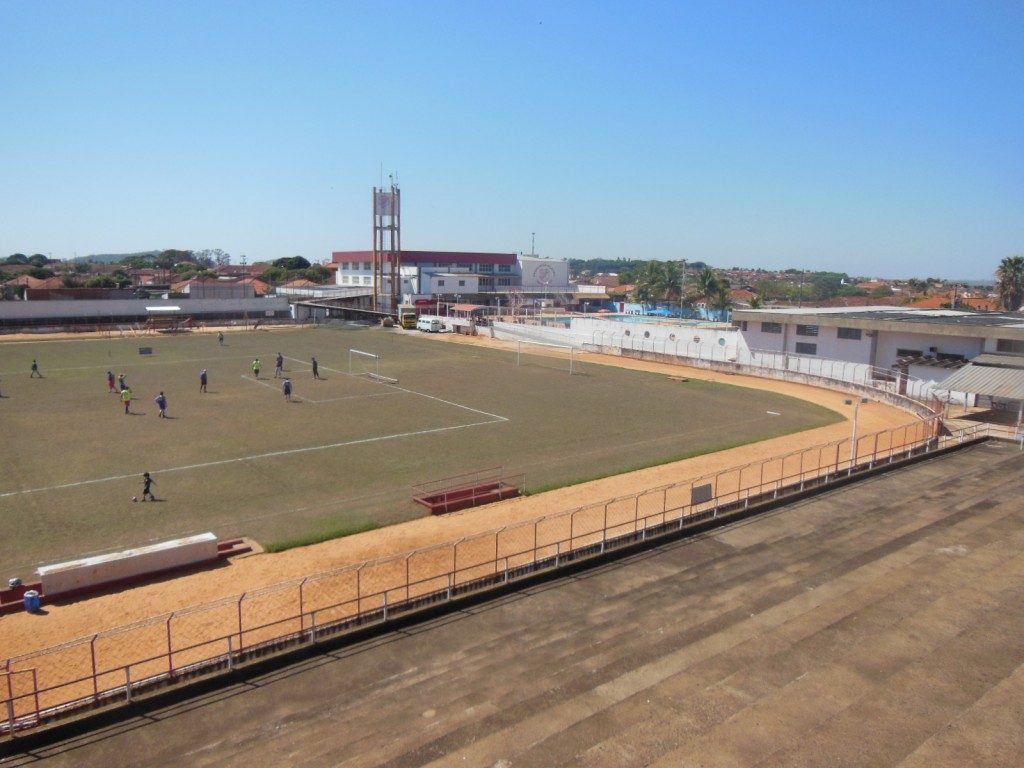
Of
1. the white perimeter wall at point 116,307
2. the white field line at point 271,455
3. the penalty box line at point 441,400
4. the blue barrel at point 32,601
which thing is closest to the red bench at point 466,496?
the white field line at point 271,455

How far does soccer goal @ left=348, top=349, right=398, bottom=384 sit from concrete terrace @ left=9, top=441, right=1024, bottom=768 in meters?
33.1

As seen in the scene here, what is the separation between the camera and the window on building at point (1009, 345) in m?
40.4

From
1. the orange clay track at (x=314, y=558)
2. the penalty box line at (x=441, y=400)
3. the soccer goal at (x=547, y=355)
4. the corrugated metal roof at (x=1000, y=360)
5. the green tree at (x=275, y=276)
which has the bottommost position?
the orange clay track at (x=314, y=558)

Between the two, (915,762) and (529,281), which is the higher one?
(529,281)

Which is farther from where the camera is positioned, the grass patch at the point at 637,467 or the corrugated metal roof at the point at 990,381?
the corrugated metal roof at the point at 990,381

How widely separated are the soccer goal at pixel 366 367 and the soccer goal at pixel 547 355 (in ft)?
37.0

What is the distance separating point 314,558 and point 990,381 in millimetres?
33672

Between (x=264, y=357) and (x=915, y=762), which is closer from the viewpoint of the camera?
(x=915, y=762)

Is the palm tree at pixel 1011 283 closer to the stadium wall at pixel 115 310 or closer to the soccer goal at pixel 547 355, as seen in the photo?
the soccer goal at pixel 547 355

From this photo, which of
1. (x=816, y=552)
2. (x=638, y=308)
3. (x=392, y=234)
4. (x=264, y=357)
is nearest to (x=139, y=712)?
(x=816, y=552)

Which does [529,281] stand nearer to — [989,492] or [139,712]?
[989,492]

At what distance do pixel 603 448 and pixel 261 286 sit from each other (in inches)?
3839

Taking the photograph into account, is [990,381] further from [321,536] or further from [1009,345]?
[321,536]

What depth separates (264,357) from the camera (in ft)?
186
